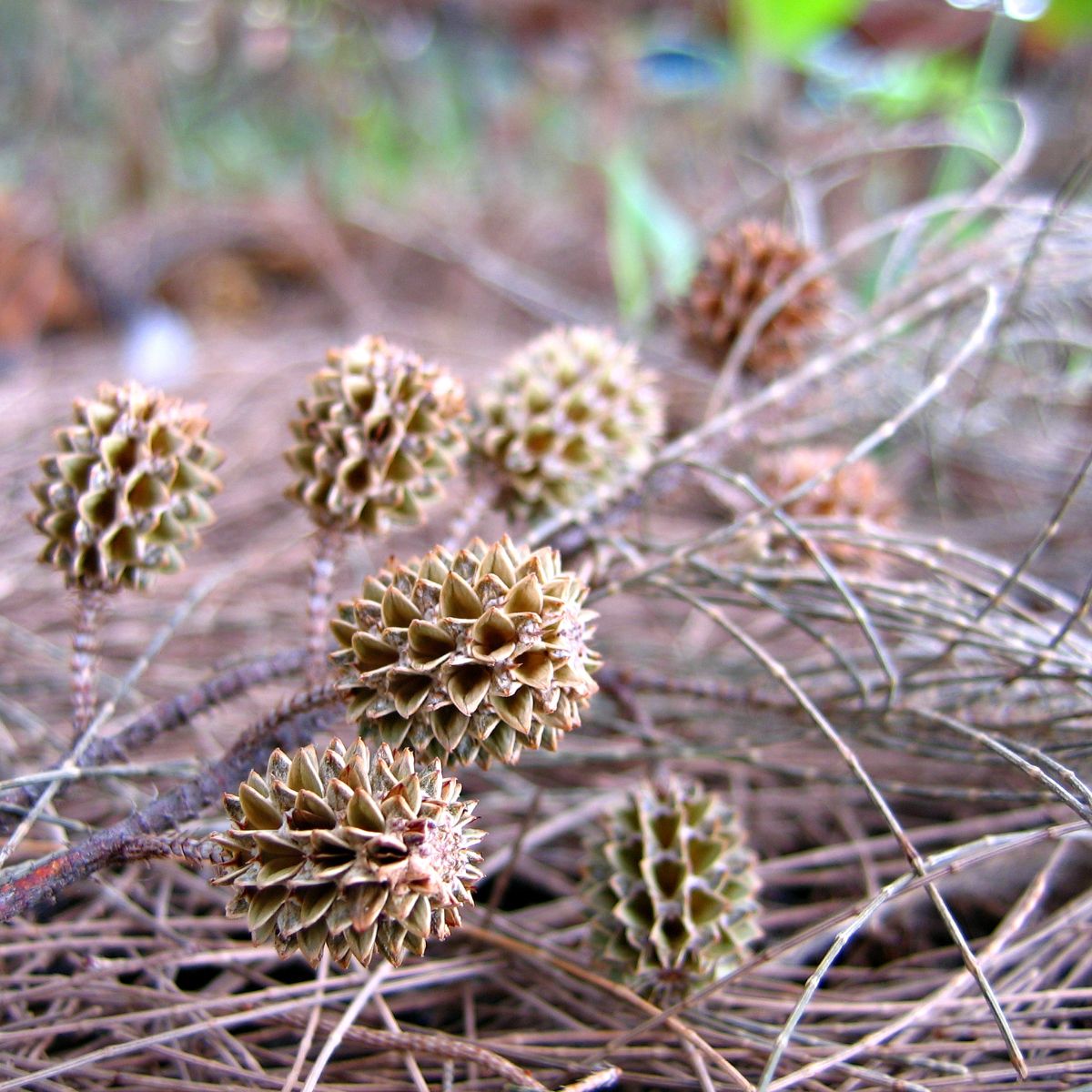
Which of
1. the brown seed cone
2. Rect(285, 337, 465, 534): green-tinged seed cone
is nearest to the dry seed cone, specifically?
the brown seed cone

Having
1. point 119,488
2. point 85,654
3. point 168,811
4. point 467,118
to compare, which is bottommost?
point 168,811

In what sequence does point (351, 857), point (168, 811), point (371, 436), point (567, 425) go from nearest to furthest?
1. point (351, 857)
2. point (168, 811)
3. point (371, 436)
4. point (567, 425)

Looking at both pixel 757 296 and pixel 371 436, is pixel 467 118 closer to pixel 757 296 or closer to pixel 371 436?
pixel 757 296

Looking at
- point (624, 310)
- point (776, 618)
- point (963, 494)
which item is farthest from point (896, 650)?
point (624, 310)

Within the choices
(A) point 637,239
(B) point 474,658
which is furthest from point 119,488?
(A) point 637,239

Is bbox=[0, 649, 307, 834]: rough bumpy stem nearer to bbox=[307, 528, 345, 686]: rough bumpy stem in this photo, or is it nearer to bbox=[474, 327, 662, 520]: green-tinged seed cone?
bbox=[307, 528, 345, 686]: rough bumpy stem

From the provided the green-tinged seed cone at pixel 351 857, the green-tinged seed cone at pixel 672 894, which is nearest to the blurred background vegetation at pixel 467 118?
the green-tinged seed cone at pixel 672 894
